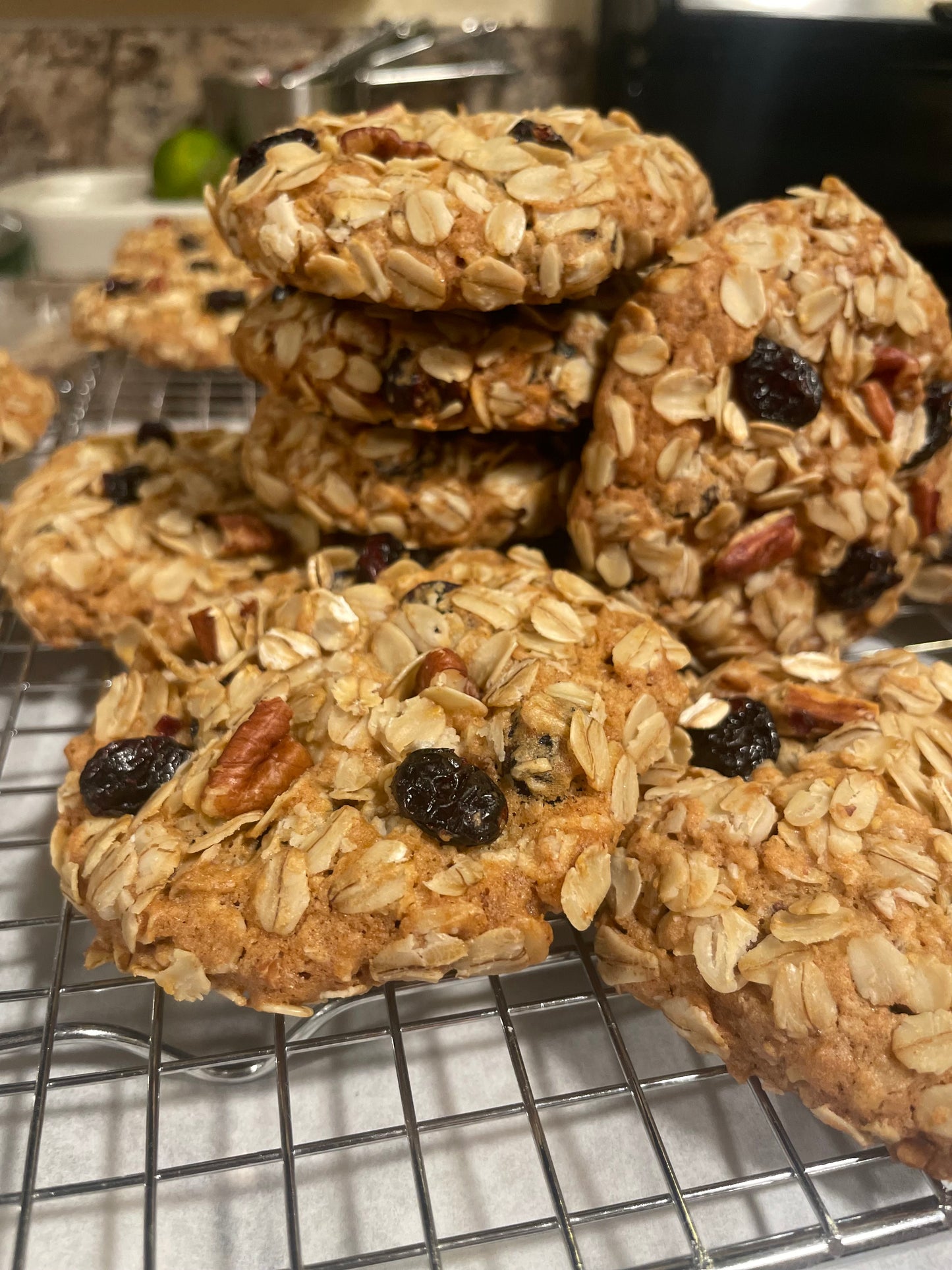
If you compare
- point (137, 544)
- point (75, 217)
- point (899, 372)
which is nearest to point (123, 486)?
point (137, 544)

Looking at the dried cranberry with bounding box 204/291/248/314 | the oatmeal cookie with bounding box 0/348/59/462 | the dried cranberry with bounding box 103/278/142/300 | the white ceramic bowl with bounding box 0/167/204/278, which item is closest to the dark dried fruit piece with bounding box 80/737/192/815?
the oatmeal cookie with bounding box 0/348/59/462

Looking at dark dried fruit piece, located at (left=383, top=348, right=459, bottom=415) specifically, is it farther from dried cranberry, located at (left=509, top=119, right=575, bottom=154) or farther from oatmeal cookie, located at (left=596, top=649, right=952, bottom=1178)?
→ oatmeal cookie, located at (left=596, top=649, right=952, bottom=1178)

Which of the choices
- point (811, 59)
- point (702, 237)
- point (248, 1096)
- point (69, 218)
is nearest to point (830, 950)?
point (248, 1096)

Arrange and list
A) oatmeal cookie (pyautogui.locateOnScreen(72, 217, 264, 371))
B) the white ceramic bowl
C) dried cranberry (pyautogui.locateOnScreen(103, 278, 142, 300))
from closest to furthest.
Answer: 1. oatmeal cookie (pyautogui.locateOnScreen(72, 217, 264, 371))
2. dried cranberry (pyautogui.locateOnScreen(103, 278, 142, 300))
3. the white ceramic bowl

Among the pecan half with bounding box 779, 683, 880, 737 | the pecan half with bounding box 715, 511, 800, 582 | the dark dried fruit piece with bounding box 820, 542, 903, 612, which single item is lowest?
the pecan half with bounding box 779, 683, 880, 737

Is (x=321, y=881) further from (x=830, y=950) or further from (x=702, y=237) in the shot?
(x=702, y=237)

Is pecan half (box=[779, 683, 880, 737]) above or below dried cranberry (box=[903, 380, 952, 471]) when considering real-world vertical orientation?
below

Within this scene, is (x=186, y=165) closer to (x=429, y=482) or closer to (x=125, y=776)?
(x=429, y=482)

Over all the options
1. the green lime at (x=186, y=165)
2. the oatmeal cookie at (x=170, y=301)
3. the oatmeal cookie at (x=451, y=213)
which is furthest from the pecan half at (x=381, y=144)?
the green lime at (x=186, y=165)
